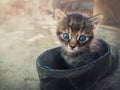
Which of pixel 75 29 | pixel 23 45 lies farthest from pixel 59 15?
pixel 23 45

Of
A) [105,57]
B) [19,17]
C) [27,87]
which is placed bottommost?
[27,87]

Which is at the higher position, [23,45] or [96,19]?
[96,19]

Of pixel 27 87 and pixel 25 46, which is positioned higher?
pixel 25 46

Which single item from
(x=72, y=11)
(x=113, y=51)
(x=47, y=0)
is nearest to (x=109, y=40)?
(x=113, y=51)

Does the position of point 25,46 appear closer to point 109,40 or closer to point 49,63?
point 49,63

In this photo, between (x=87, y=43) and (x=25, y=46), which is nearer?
(x=87, y=43)

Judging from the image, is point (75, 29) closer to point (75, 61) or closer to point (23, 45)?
point (75, 61)

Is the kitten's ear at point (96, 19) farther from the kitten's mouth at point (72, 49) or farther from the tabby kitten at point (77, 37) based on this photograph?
the kitten's mouth at point (72, 49)

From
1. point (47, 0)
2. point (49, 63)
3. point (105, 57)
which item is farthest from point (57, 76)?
point (47, 0)
